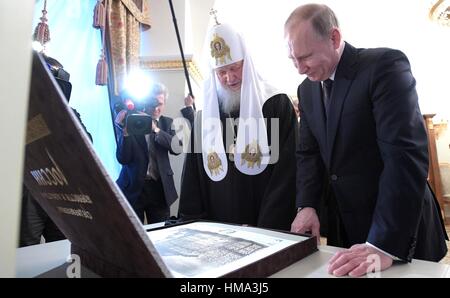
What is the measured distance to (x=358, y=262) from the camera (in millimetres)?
667

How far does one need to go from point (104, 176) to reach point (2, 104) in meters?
0.14

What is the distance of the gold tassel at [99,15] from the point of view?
113 inches

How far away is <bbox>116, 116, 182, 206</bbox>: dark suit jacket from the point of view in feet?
7.86

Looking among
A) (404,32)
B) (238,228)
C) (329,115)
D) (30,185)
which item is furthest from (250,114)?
(404,32)

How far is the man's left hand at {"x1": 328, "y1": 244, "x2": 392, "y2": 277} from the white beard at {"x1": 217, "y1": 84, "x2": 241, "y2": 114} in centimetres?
126

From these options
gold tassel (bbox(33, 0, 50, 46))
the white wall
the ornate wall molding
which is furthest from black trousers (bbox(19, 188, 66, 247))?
the ornate wall molding

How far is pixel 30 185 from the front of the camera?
0.67 m

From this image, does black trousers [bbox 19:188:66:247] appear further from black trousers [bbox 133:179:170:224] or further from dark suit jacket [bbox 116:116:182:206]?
black trousers [bbox 133:179:170:224]

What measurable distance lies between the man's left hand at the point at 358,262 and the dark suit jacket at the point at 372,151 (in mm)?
119

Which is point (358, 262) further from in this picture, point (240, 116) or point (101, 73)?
point (101, 73)

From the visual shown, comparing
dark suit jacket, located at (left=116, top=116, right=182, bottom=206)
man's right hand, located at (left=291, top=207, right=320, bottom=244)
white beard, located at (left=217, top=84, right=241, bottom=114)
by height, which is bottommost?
man's right hand, located at (left=291, top=207, right=320, bottom=244)

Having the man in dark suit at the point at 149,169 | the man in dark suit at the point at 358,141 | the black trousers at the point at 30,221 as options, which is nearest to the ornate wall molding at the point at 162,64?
the man in dark suit at the point at 149,169

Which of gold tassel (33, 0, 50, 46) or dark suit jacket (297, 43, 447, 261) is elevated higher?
gold tassel (33, 0, 50, 46)
